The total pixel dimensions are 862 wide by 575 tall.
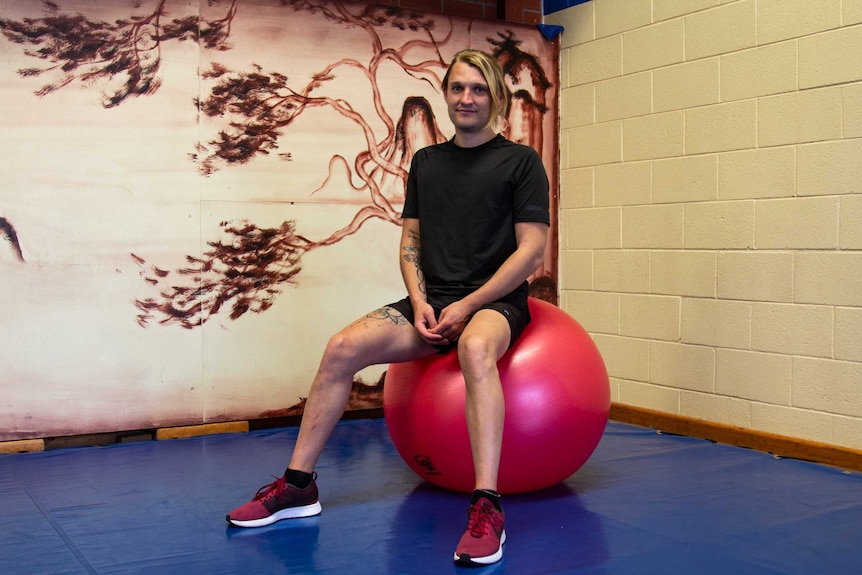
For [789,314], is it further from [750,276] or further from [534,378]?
[534,378]

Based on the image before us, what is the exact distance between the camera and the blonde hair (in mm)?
2709

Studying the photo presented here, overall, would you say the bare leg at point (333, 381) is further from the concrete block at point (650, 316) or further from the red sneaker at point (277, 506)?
the concrete block at point (650, 316)

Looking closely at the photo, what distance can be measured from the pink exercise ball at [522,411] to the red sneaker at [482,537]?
346mm

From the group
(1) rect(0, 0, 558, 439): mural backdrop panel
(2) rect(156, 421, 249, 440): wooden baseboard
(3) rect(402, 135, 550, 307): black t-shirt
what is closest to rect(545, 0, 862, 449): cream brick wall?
(1) rect(0, 0, 558, 439): mural backdrop panel

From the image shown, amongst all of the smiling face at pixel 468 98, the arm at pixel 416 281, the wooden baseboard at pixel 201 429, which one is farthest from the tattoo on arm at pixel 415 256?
the wooden baseboard at pixel 201 429

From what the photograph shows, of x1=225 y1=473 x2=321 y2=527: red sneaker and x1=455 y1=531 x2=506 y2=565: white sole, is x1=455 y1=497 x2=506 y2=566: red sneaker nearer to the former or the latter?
x1=455 y1=531 x2=506 y2=565: white sole

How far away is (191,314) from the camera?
12.6 feet

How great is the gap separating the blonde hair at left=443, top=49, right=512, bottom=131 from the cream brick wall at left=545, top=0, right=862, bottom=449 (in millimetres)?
1312

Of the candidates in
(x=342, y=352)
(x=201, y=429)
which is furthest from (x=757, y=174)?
(x=201, y=429)

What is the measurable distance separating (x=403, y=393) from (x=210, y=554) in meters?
0.80

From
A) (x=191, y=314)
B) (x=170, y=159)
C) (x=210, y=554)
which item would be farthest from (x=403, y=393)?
(x=170, y=159)

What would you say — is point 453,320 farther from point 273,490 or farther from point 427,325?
point 273,490

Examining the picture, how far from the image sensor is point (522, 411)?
2.64m

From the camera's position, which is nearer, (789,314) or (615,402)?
(789,314)
